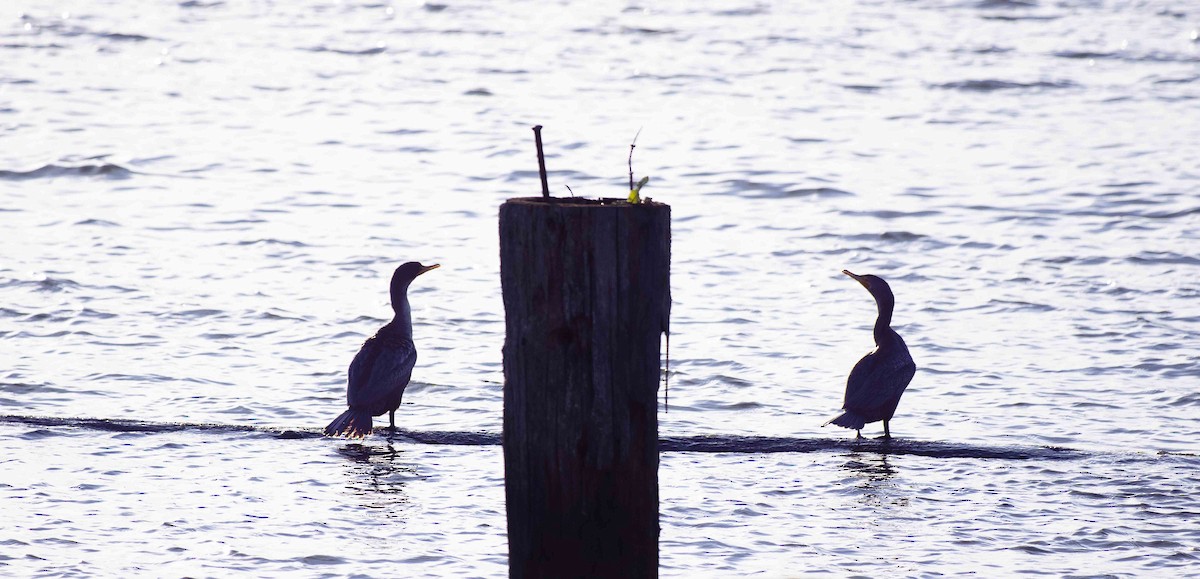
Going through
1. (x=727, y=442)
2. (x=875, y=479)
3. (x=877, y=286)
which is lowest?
(x=875, y=479)

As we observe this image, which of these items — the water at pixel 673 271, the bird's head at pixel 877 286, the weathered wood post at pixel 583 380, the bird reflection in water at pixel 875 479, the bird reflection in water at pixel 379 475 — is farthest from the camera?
the bird's head at pixel 877 286

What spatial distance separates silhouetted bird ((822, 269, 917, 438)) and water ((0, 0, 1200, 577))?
26 centimetres

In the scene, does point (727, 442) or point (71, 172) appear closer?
point (727, 442)

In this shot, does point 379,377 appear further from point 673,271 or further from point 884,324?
point 673,271

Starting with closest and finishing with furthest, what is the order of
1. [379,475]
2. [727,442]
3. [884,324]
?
1. [379,475]
2. [727,442]
3. [884,324]

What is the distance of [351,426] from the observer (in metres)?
8.39

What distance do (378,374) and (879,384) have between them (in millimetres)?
2600

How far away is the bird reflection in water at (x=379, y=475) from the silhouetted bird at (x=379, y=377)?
0.13 m

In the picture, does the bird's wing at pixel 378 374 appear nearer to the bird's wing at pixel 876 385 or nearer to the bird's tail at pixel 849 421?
the bird's tail at pixel 849 421

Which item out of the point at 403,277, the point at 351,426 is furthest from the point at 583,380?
the point at 403,277

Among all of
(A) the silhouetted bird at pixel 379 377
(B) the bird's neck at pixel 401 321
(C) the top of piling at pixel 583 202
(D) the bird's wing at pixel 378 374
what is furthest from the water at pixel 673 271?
(C) the top of piling at pixel 583 202

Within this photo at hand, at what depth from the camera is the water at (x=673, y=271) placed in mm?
7168

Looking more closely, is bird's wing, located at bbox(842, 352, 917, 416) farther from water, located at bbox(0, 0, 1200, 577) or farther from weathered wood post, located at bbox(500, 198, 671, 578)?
weathered wood post, located at bbox(500, 198, 671, 578)

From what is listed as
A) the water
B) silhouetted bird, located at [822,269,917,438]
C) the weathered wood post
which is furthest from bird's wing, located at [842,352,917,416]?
the weathered wood post
